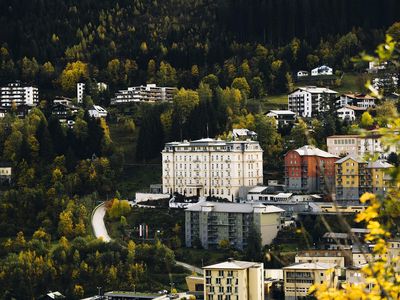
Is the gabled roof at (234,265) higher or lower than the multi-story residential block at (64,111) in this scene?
lower

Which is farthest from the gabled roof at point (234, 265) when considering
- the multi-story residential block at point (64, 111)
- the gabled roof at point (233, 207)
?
the multi-story residential block at point (64, 111)

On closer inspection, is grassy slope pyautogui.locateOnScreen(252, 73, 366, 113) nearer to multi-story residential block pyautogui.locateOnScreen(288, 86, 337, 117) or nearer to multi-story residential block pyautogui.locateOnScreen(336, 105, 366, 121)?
multi-story residential block pyautogui.locateOnScreen(288, 86, 337, 117)

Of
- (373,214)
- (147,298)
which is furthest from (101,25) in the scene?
(373,214)

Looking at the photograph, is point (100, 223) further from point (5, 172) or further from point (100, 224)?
point (5, 172)

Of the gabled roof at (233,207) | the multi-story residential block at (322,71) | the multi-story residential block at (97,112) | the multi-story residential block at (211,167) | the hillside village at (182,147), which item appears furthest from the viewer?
the multi-story residential block at (322,71)

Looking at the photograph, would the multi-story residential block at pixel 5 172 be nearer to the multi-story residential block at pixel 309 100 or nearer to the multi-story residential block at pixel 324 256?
the multi-story residential block at pixel 309 100

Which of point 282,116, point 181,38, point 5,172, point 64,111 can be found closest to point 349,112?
point 282,116
